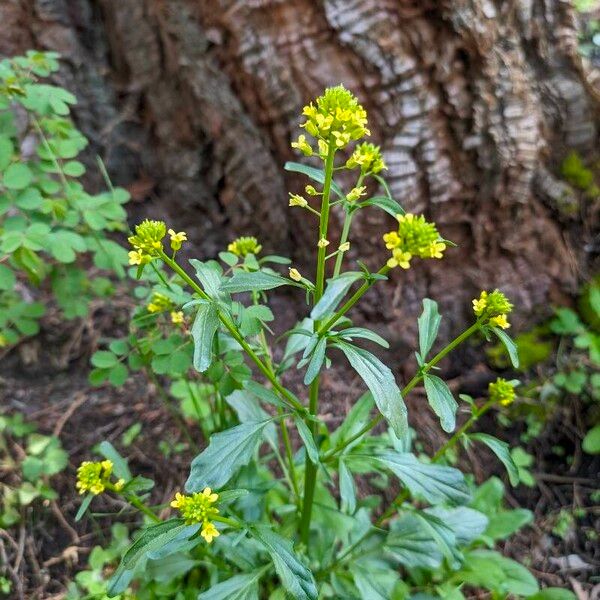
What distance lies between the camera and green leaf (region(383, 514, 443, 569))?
148 cm

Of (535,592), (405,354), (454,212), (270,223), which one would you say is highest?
(270,223)

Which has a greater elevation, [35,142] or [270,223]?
[35,142]

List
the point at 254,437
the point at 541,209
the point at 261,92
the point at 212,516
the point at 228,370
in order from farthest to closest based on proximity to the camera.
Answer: the point at 541,209
the point at 261,92
the point at 228,370
the point at 254,437
the point at 212,516

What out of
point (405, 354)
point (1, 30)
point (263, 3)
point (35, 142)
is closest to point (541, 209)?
point (405, 354)

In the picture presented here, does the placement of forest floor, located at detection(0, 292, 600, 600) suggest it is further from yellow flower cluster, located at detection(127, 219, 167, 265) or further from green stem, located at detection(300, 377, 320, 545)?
yellow flower cluster, located at detection(127, 219, 167, 265)

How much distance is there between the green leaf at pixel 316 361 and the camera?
0.95m

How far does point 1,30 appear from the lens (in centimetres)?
225

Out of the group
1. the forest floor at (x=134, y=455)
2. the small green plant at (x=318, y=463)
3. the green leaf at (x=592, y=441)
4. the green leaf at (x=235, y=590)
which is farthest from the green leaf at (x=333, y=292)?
the green leaf at (x=592, y=441)

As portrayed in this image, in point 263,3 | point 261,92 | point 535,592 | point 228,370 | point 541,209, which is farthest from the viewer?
point 541,209

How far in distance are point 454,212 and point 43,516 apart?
1.78m

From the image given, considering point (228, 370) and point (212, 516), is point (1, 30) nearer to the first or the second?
point (228, 370)

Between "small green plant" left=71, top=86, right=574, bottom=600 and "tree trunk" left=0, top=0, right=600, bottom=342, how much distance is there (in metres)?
0.29

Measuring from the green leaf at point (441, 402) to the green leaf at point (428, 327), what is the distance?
4.6 inches

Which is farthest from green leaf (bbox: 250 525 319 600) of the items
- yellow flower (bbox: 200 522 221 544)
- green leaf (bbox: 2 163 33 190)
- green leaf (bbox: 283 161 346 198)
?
green leaf (bbox: 2 163 33 190)
